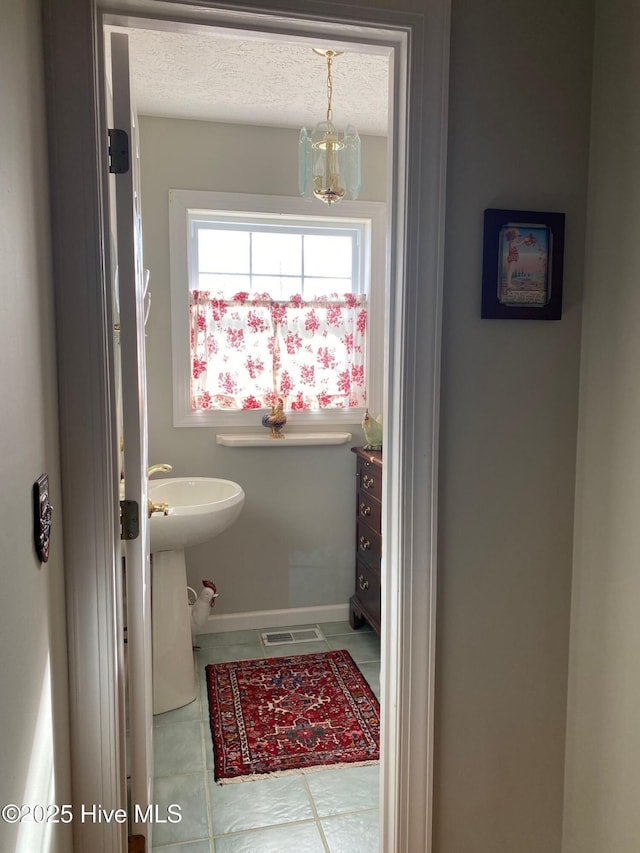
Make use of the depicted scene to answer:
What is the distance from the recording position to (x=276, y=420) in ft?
10.3

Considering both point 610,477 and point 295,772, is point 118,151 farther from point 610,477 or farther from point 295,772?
point 295,772

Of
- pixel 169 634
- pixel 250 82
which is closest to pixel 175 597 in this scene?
pixel 169 634

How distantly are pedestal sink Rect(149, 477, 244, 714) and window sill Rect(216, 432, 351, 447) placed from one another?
1.72ft

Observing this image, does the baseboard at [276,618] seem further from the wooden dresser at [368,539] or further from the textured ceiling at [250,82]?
the textured ceiling at [250,82]

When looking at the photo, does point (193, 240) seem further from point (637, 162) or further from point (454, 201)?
point (637, 162)

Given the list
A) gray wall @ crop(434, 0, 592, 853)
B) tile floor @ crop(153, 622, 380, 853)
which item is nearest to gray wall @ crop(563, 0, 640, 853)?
gray wall @ crop(434, 0, 592, 853)

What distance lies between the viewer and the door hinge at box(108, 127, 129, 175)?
1.33m

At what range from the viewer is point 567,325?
152cm

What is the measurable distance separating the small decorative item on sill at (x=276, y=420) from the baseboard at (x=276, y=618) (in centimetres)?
97

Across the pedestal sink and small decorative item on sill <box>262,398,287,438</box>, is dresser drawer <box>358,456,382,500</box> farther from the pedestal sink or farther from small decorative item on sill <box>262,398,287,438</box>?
the pedestal sink

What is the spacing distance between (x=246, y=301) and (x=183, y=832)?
Result: 2269 millimetres

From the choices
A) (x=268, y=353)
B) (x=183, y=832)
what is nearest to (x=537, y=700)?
(x=183, y=832)

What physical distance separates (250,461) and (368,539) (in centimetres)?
73

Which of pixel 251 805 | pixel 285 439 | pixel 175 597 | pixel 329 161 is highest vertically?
pixel 329 161
